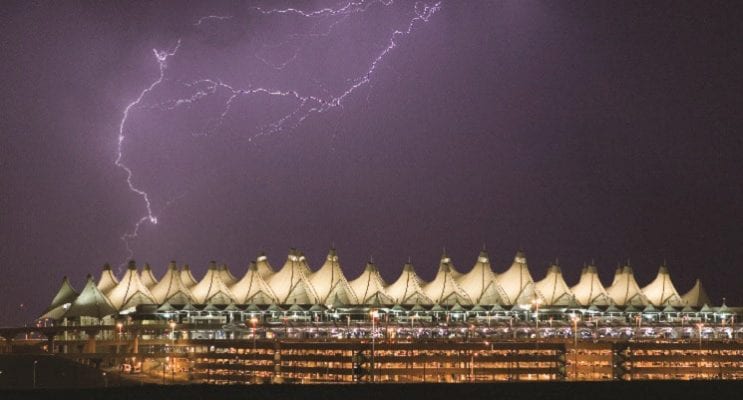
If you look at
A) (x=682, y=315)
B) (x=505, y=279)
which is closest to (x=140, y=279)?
(x=505, y=279)

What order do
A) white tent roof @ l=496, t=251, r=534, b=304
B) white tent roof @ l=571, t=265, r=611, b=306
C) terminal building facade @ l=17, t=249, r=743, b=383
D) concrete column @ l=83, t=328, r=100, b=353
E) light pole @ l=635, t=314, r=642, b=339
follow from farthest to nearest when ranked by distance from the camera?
1. white tent roof @ l=571, t=265, r=611, b=306
2. white tent roof @ l=496, t=251, r=534, b=304
3. light pole @ l=635, t=314, r=642, b=339
4. concrete column @ l=83, t=328, r=100, b=353
5. terminal building facade @ l=17, t=249, r=743, b=383

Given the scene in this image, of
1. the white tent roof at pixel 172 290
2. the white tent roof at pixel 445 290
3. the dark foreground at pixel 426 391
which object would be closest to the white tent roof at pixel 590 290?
the white tent roof at pixel 445 290

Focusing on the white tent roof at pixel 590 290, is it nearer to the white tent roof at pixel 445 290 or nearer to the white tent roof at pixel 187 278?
the white tent roof at pixel 445 290

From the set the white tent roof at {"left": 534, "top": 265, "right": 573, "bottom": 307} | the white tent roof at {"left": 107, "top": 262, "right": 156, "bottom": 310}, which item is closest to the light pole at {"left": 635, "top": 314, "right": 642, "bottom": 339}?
the white tent roof at {"left": 534, "top": 265, "right": 573, "bottom": 307}

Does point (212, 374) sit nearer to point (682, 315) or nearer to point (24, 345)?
point (24, 345)

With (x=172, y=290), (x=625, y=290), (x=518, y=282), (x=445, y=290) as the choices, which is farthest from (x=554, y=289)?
(x=172, y=290)

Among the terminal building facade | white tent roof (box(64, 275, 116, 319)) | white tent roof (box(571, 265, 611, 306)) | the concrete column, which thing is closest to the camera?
the terminal building facade

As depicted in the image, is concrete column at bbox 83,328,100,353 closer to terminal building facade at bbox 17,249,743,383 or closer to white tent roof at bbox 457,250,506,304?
terminal building facade at bbox 17,249,743,383
